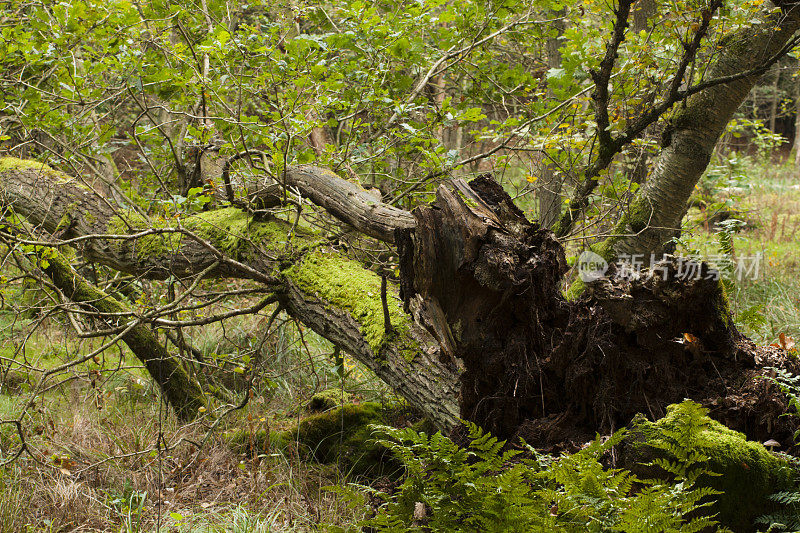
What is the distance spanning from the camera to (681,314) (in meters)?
2.59

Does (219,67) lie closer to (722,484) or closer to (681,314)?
(681,314)

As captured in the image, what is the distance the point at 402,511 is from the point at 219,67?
3.41 meters

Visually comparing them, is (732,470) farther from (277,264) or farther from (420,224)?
(277,264)

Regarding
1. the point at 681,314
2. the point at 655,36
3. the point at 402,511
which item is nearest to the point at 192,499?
the point at 402,511

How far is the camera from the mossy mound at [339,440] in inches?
172

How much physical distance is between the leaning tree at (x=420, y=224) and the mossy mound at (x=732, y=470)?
11.8 inches

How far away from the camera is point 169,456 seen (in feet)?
14.0

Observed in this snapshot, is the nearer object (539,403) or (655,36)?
(539,403)

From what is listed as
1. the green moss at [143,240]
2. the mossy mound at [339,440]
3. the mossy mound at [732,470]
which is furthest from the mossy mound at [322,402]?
the mossy mound at [732,470]

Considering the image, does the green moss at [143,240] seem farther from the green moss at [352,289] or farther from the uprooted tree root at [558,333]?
the uprooted tree root at [558,333]

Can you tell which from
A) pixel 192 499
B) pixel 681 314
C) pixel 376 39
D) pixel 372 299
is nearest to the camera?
pixel 681 314

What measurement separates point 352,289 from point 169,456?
181 centimetres

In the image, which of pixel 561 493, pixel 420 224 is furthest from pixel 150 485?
pixel 561 493

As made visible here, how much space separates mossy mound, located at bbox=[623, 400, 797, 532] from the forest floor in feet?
2.70
